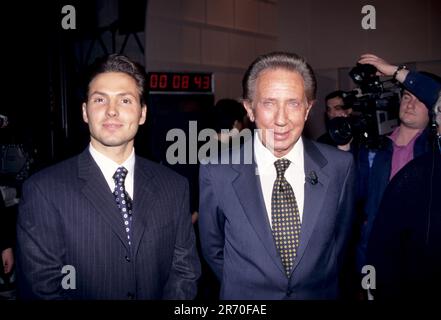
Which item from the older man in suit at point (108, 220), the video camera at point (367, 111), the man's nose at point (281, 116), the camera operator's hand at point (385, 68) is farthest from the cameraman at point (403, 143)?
the older man in suit at point (108, 220)

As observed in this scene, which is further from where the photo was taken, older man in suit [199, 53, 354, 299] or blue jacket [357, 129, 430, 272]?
blue jacket [357, 129, 430, 272]

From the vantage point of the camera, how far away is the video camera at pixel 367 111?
293cm

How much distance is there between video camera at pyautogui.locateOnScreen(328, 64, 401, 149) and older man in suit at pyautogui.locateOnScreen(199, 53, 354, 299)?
1.16 m

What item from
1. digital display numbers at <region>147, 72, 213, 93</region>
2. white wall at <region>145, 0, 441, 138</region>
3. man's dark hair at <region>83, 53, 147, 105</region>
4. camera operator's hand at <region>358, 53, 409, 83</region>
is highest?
white wall at <region>145, 0, 441, 138</region>

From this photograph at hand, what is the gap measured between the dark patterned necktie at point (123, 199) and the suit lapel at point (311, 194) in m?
0.67

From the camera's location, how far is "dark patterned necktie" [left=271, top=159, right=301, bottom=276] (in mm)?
1656

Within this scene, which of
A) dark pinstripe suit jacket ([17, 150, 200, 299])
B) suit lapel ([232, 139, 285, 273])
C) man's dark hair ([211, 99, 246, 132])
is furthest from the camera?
man's dark hair ([211, 99, 246, 132])

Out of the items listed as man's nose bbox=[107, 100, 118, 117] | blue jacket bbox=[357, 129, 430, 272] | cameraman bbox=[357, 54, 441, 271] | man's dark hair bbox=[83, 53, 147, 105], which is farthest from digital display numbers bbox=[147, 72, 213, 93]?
man's nose bbox=[107, 100, 118, 117]

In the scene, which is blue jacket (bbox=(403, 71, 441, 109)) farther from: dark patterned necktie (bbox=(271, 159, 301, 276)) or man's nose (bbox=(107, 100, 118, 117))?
man's nose (bbox=(107, 100, 118, 117))

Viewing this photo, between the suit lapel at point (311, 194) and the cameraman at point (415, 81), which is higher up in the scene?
the cameraman at point (415, 81)

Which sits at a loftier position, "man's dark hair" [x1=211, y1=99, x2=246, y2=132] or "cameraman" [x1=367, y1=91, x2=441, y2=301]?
"man's dark hair" [x1=211, y1=99, x2=246, y2=132]

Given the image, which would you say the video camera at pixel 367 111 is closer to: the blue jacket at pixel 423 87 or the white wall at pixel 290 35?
the blue jacket at pixel 423 87

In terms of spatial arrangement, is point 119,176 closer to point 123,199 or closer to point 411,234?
point 123,199
